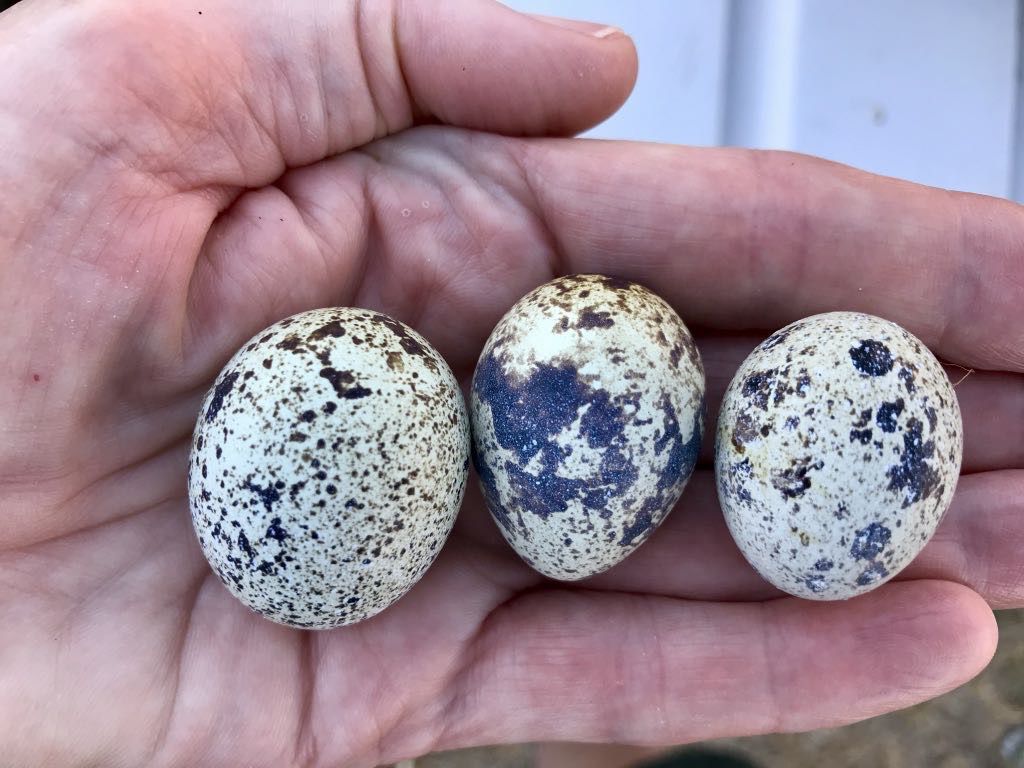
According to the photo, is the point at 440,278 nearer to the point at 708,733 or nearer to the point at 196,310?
the point at 196,310

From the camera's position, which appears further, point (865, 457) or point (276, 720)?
point (276, 720)

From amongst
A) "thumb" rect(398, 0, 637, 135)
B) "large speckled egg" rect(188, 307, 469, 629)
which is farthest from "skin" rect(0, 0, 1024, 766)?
"large speckled egg" rect(188, 307, 469, 629)

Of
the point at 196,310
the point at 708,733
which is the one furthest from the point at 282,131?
the point at 708,733

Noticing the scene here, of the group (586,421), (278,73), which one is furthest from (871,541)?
(278,73)

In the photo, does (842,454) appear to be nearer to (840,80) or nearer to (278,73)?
(278,73)

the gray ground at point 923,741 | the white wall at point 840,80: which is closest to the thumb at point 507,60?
the white wall at point 840,80

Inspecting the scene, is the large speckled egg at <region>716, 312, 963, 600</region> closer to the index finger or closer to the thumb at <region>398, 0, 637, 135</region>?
the index finger

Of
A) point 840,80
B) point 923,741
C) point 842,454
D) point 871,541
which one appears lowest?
point 923,741

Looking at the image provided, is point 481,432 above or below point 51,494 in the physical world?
above
